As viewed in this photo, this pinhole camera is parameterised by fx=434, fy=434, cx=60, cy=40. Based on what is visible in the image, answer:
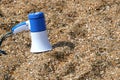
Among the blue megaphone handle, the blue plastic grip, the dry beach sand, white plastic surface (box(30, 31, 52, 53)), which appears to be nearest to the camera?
the dry beach sand

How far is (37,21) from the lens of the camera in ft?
15.2

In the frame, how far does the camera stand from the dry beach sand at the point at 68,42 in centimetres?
434

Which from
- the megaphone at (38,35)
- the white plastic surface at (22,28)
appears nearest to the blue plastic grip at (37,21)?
the megaphone at (38,35)

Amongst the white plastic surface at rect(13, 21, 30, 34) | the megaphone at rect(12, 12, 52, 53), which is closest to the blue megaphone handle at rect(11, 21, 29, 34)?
the white plastic surface at rect(13, 21, 30, 34)

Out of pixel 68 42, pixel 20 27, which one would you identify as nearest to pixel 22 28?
pixel 20 27

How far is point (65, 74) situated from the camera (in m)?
4.31

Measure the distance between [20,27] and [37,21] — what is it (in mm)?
394

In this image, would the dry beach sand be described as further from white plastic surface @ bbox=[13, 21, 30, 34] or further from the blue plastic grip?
the blue plastic grip

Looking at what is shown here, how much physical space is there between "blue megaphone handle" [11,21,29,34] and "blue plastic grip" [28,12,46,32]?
7.1 inches

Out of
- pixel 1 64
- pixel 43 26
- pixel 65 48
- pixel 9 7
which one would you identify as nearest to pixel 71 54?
pixel 65 48

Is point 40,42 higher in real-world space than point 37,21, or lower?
lower

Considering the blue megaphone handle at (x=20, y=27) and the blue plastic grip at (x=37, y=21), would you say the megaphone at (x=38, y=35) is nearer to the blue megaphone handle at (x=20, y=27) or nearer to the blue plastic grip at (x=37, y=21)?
the blue plastic grip at (x=37, y=21)

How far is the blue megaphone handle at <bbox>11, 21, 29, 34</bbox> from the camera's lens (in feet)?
16.0

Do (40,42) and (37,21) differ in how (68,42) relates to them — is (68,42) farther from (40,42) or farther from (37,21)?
(37,21)
